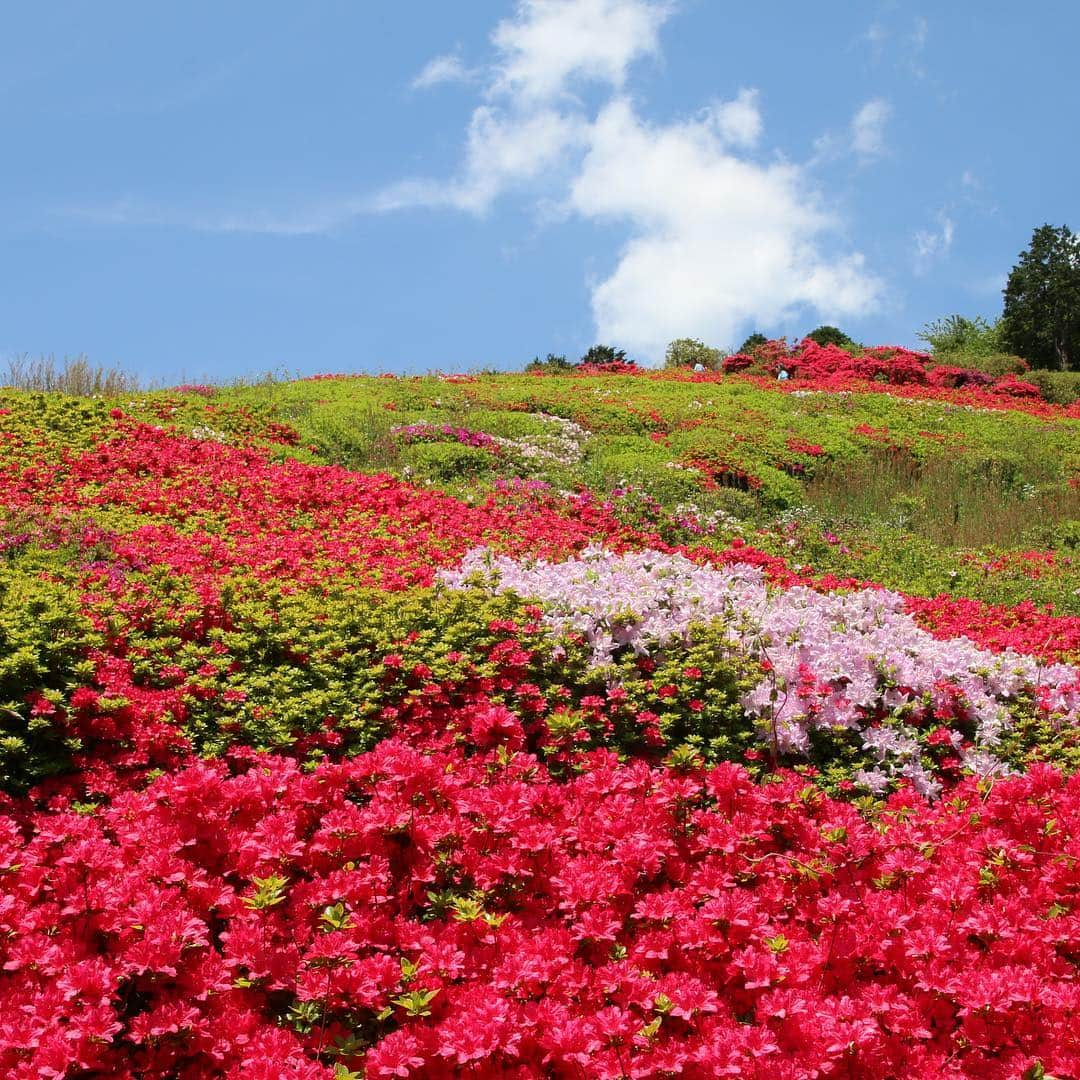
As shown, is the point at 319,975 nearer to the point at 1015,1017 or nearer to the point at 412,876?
the point at 412,876

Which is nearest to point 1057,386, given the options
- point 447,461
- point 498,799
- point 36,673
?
point 447,461

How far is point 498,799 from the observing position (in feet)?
12.5

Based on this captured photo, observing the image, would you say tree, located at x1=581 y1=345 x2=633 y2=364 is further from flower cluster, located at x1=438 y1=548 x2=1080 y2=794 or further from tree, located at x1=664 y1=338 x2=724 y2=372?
flower cluster, located at x1=438 y1=548 x2=1080 y2=794

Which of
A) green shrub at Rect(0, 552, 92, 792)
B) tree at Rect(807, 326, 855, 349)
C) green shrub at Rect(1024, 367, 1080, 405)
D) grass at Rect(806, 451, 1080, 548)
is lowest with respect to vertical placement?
green shrub at Rect(0, 552, 92, 792)

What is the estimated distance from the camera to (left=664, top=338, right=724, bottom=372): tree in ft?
122

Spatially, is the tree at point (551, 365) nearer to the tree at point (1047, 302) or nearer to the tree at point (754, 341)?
the tree at point (754, 341)

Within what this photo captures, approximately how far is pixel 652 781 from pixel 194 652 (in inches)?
126

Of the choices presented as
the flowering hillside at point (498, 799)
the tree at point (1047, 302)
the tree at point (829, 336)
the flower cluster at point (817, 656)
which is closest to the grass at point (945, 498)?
the flowering hillside at point (498, 799)

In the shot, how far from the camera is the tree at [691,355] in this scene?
37334mm

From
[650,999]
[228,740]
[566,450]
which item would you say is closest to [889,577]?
[566,450]

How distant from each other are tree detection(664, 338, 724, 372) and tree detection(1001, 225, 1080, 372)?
69.4 ft

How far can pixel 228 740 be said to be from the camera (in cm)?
516

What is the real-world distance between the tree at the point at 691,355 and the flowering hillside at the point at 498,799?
2670cm

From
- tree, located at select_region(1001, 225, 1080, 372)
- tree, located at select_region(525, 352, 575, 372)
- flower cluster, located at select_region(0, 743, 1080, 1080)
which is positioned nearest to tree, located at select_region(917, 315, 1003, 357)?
tree, located at select_region(1001, 225, 1080, 372)
